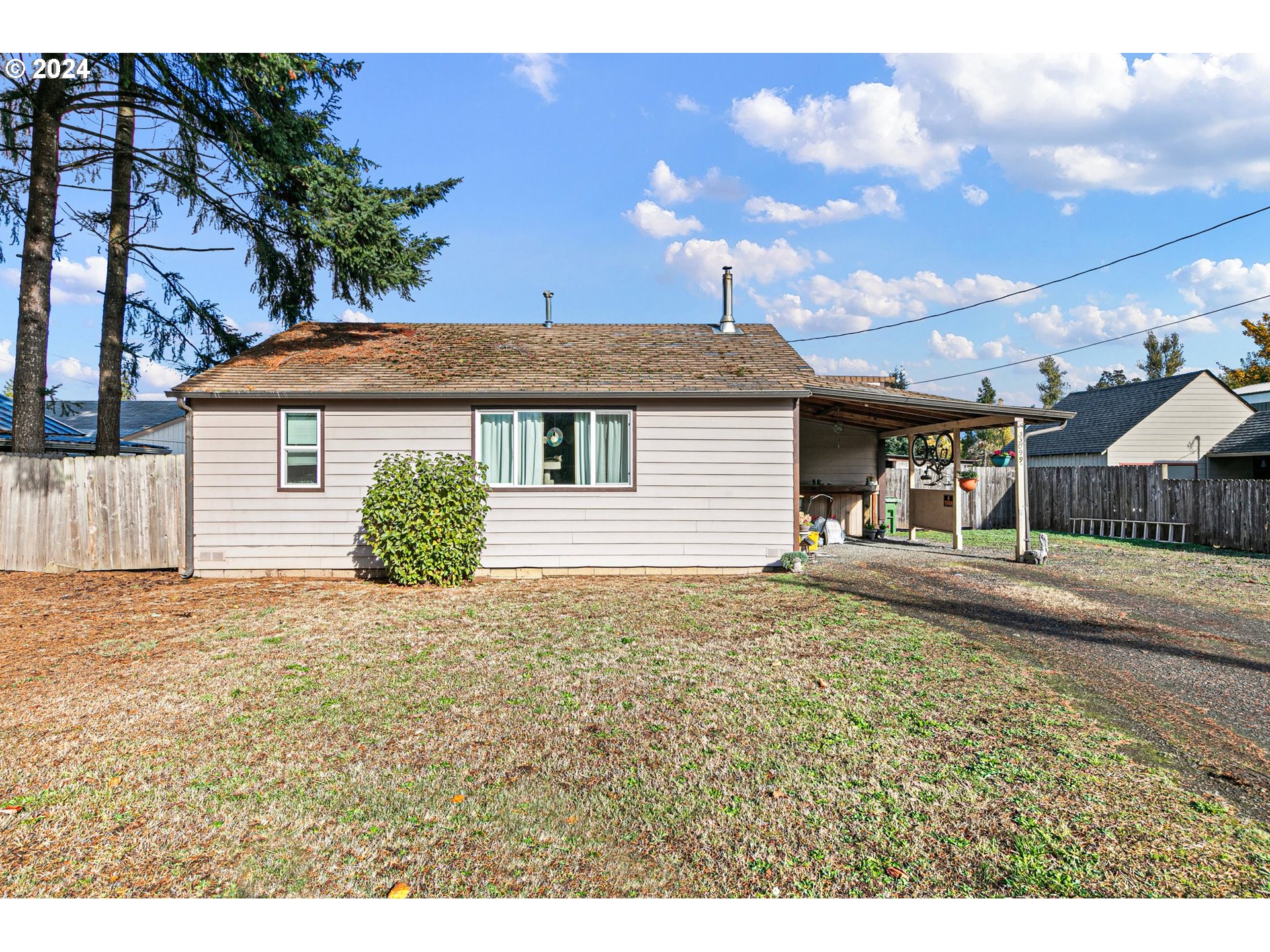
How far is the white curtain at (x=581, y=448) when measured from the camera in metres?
9.62

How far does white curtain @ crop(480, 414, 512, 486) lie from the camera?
9562mm

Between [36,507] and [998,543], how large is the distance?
1708cm

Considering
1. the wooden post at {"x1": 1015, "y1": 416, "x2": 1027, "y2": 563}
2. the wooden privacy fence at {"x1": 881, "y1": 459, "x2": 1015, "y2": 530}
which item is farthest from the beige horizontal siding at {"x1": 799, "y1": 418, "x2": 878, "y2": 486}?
the wooden post at {"x1": 1015, "y1": 416, "x2": 1027, "y2": 563}

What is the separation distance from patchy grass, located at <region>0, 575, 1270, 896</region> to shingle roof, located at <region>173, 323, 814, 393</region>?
4373 millimetres

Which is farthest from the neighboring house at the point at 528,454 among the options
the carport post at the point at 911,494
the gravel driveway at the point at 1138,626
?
the carport post at the point at 911,494

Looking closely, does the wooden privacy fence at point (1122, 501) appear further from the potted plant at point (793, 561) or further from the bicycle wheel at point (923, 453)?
the potted plant at point (793, 561)

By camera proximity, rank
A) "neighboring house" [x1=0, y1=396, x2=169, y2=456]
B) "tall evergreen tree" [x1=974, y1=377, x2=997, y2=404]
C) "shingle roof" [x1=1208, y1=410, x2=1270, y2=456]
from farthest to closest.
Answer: "tall evergreen tree" [x1=974, y1=377, x2=997, y2=404], "shingle roof" [x1=1208, y1=410, x2=1270, y2=456], "neighboring house" [x1=0, y1=396, x2=169, y2=456]

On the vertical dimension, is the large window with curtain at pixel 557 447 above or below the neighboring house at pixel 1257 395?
below

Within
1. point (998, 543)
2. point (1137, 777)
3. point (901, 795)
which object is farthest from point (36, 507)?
point (998, 543)

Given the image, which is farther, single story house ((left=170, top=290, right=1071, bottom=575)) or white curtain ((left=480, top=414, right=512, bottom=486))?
white curtain ((left=480, top=414, right=512, bottom=486))

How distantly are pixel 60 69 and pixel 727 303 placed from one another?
10992 mm

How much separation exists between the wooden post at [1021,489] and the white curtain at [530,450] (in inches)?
311

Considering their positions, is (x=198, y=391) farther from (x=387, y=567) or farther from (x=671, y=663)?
(x=671, y=663)

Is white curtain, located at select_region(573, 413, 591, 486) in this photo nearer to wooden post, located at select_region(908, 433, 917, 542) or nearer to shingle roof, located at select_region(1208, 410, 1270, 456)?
wooden post, located at select_region(908, 433, 917, 542)
